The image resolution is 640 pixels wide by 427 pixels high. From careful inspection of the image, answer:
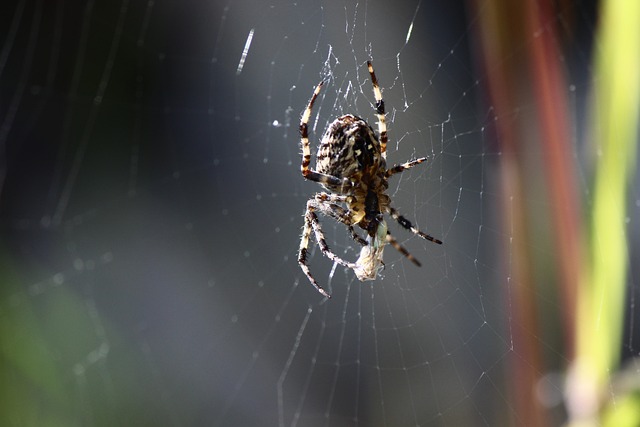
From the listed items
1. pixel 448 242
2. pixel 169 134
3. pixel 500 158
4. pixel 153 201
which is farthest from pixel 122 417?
pixel 500 158

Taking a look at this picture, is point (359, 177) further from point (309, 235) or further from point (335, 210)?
point (309, 235)

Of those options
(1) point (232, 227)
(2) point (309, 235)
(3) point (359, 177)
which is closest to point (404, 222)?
(3) point (359, 177)

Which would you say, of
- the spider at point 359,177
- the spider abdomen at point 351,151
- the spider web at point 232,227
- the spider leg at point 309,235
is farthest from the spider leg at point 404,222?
the spider web at point 232,227

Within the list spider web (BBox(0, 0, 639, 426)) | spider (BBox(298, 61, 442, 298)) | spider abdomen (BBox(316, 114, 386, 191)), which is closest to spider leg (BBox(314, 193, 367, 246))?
spider (BBox(298, 61, 442, 298))

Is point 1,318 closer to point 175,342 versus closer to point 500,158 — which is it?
point 175,342

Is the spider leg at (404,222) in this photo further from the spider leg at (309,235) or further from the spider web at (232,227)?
the spider web at (232,227)
